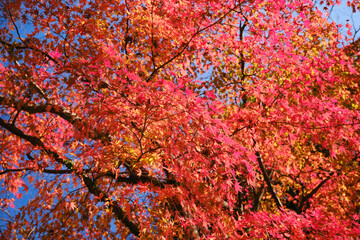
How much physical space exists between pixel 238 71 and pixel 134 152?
16.6ft

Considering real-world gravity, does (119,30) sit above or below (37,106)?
above

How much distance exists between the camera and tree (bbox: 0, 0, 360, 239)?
3.35m

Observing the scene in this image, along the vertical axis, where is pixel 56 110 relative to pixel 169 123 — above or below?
above

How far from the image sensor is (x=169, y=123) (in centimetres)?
366

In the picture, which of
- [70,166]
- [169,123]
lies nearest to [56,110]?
[70,166]

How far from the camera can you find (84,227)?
6961mm

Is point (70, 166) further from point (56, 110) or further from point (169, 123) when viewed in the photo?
point (169, 123)

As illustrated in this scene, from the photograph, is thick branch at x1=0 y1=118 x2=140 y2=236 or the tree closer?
the tree

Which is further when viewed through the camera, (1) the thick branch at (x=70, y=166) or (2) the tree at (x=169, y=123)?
(1) the thick branch at (x=70, y=166)

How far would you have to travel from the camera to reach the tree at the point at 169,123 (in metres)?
3.35

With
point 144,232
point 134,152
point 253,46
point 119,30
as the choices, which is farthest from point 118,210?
point 253,46

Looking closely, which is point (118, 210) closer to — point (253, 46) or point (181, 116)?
point (181, 116)

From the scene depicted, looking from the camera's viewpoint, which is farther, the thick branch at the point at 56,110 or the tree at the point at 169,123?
the thick branch at the point at 56,110

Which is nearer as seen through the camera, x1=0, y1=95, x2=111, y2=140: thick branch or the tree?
the tree
